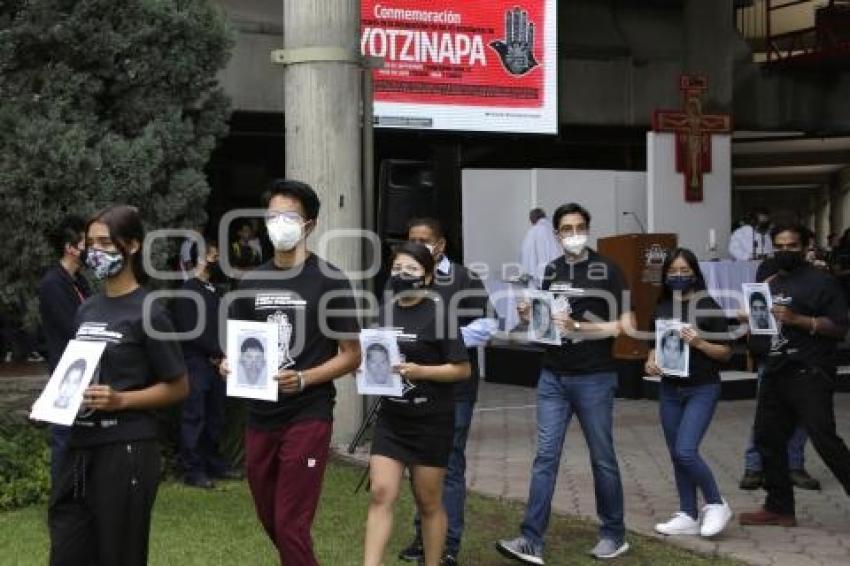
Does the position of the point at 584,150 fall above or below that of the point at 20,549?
above

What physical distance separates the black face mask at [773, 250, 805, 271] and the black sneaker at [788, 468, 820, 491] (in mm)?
2045

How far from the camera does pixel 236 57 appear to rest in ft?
59.9

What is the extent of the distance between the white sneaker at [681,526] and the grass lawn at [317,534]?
0.50 feet

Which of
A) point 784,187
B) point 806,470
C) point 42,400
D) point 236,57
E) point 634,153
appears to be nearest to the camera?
point 42,400

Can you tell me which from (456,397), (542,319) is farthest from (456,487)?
(542,319)

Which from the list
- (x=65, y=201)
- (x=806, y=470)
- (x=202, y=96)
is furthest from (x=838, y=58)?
(x=65, y=201)

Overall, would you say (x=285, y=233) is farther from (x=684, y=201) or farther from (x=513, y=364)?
(x=684, y=201)

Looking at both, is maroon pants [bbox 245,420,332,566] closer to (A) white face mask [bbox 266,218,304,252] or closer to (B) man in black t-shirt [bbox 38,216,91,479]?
(A) white face mask [bbox 266,218,304,252]

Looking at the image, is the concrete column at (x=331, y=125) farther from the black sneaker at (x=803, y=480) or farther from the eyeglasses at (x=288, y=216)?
the eyeglasses at (x=288, y=216)

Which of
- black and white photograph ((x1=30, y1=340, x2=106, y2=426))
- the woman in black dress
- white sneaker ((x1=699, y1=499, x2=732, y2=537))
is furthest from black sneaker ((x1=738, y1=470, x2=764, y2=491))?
black and white photograph ((x1=30, y1=340, x2=106, y2=426))

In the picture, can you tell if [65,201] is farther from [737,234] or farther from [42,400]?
[737,234]

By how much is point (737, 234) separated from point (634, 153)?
4.58m

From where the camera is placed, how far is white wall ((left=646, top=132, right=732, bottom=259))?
810 inches

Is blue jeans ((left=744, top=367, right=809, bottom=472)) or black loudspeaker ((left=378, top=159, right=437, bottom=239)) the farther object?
black loudspeaker ((left=378, top=159, right=437, bottom=239))
